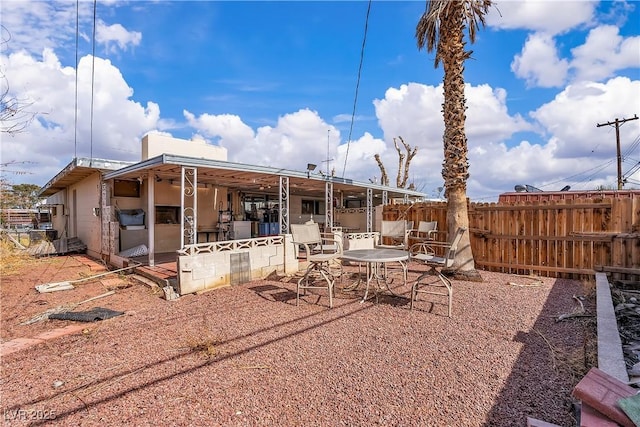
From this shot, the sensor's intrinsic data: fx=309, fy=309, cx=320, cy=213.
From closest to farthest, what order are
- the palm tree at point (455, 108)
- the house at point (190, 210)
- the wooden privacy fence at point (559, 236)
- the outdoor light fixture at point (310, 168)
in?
the wooden privacy fence at point (559, 236) < the house at point (190, 210) < the palm tree at point (455, 108) < the outdoor light fixture at point (310, 168)

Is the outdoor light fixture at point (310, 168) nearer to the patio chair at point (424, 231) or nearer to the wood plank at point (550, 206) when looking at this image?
the patio chair at point (424, 231)

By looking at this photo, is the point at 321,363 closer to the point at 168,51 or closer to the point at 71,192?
the point at 168,51

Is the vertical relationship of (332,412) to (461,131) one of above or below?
below

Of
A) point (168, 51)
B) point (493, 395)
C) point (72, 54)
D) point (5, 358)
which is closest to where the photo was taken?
point (493, 395)

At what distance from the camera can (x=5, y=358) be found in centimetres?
338

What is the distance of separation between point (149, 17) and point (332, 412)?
9.98 meters

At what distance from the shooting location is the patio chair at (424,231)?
29.8ft

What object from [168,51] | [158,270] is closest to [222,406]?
[158,270]

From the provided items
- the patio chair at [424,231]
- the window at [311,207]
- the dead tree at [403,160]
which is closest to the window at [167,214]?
the window at [311,207]

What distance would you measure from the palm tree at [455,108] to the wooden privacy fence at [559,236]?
1341 mm

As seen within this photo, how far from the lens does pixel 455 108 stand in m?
7.14

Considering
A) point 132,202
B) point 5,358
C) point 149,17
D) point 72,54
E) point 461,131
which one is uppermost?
point 149,17

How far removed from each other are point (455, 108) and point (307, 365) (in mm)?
6545

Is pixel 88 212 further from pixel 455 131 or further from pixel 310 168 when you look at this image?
pixel 455 131
